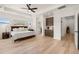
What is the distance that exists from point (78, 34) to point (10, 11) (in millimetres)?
3765

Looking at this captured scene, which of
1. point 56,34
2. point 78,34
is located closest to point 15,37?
point 56,34

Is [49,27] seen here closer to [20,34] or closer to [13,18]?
[20,34]

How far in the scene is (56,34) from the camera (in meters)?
7.26

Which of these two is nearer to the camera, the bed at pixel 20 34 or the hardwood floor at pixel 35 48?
the hardwood floor at pixel 35 48

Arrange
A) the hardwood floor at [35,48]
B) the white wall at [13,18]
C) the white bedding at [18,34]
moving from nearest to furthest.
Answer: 1. the hardwood floor at [35,48]
2. the white wall at [13,18]
3. the white bedding at [18,34]

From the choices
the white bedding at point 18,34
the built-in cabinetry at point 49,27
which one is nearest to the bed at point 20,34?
the white bedding at point 18,34

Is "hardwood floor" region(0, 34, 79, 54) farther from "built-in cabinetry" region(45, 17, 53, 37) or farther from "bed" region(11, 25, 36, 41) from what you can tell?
"built-in cabinetry" region(45, 17, 53, 37)

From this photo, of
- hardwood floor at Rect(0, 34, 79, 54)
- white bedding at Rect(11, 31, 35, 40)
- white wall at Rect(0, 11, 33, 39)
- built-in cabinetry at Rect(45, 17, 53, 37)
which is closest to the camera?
hardwood floor at Rect(0, 34, 79, 54)

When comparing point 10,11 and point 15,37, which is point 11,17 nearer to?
point 10,11

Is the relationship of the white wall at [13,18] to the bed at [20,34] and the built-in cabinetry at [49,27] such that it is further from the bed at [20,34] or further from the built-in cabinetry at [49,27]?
the built-in cabinetry at [49,27]

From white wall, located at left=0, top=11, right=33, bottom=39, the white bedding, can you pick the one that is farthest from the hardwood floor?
white wall, located at left=0, top=11, right=33, bottom=39

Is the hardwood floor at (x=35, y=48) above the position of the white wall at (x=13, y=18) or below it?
below

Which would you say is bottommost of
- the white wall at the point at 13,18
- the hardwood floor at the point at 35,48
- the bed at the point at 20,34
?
the hardwood floor at the point at 35,48

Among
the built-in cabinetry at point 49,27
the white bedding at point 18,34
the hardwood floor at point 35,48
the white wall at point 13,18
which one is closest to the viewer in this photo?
the hardwood floor at point 35,48
